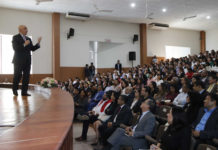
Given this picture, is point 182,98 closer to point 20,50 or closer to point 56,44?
point 20,50

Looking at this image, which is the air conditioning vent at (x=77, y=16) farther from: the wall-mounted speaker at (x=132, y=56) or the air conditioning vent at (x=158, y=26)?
the air conditioning vent at (x=158, y=26)

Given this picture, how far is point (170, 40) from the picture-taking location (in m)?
14.3

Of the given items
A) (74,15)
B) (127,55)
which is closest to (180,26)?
(127,55)

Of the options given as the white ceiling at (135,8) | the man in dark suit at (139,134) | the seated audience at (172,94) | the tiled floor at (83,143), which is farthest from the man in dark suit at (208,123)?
the white ceiling at (135,8)

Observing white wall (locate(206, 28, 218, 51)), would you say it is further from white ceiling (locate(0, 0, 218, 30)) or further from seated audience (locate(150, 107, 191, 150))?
seated audience (locate(150, 107, 191, 150))

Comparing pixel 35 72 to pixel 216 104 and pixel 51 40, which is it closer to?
pixel 51 40

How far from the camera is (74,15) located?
10.4 metres

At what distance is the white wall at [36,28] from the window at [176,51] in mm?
7884

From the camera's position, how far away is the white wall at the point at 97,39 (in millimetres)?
11109

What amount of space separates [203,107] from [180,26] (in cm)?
1239

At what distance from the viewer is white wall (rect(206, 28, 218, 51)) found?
581 inches

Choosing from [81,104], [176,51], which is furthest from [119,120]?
[176,51]

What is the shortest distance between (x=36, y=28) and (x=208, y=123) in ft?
31.9

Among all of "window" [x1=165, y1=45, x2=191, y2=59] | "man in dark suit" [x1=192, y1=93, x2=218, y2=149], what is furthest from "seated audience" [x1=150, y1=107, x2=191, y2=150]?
"window" [x1=165, y1=45, x2=191, y2=59]
